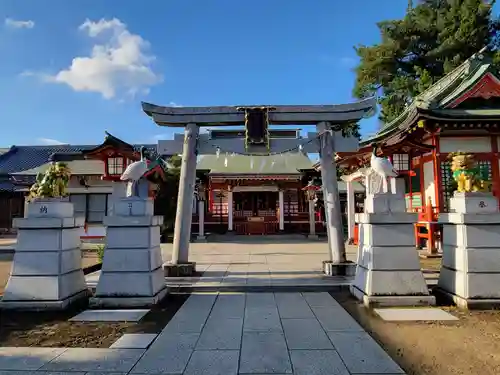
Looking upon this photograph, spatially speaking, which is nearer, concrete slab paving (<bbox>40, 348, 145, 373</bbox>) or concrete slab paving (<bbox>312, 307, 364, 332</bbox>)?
concrete slab paving (<bbox>40, 348, 145, 373</bbox>)

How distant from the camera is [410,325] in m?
4.80

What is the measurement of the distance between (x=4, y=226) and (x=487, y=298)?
2871 cm

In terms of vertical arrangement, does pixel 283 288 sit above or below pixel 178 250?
below

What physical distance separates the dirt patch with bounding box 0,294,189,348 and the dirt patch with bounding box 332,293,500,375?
296 centimetres

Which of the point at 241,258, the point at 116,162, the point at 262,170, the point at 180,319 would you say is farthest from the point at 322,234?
the point at 180,319

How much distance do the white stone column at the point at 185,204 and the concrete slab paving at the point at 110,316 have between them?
3059mm

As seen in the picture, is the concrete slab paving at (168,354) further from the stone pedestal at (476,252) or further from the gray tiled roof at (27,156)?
the gray tiled roof at (27,156)

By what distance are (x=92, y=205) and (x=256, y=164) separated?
33.8ft

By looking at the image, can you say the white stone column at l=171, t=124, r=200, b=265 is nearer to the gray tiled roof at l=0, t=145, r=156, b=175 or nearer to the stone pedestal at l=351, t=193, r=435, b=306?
the stone pedestal at l=351, t=193, r=435, b=306

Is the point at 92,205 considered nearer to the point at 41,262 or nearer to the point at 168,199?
the point at 168,199

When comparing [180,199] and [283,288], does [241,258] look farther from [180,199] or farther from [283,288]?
[283,288]

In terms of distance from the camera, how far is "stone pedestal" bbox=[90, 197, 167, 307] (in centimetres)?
600

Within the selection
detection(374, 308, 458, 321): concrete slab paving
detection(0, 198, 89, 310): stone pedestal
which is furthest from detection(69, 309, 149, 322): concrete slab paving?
detection(374, 308, 458, 321): concrete slab paving

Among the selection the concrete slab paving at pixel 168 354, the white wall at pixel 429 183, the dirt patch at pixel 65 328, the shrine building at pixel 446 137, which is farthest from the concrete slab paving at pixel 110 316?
the white wall at pixel 429 183
